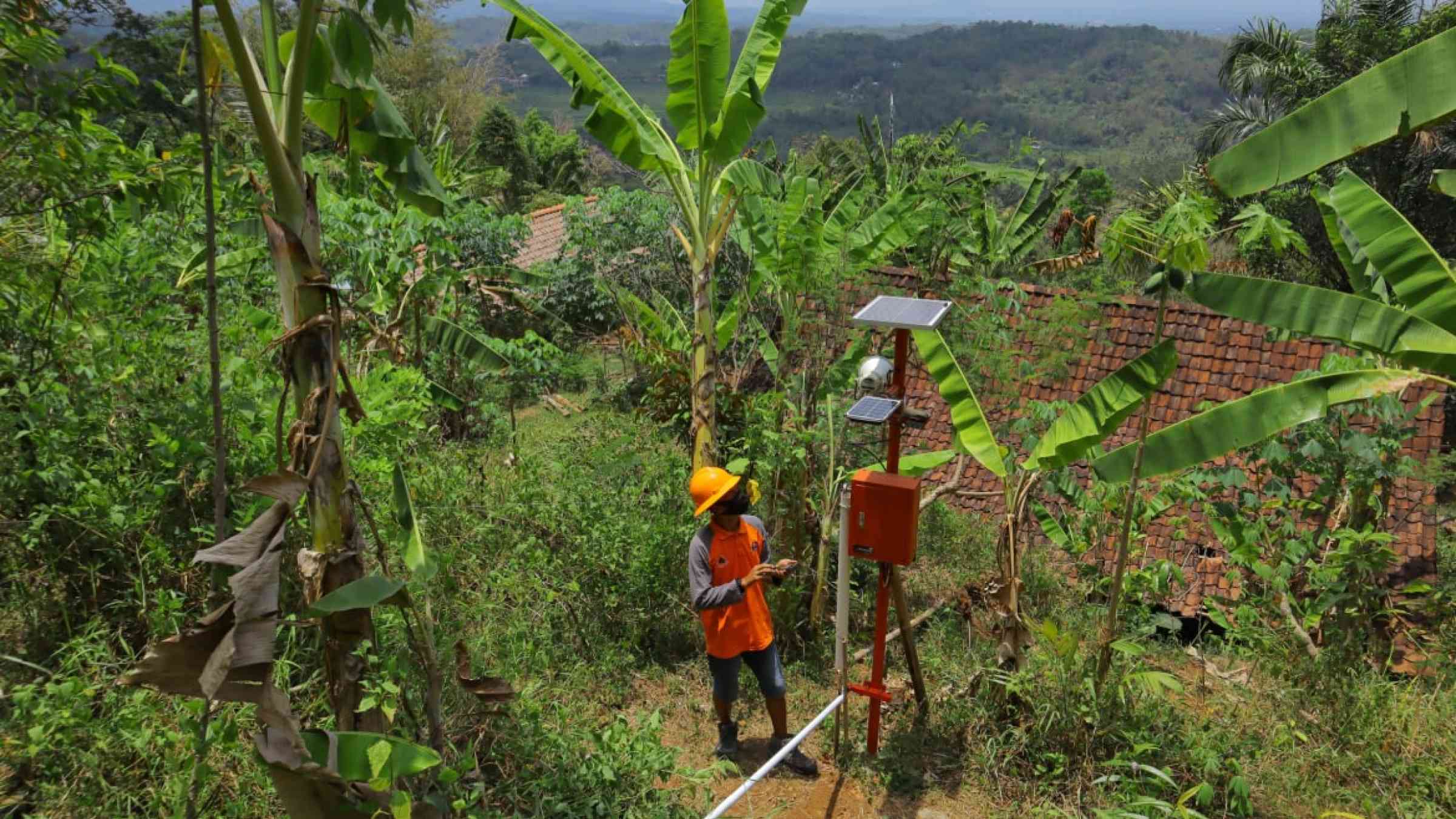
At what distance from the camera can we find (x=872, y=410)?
4062 mm

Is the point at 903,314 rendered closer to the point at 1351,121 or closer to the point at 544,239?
the point at 1351,121

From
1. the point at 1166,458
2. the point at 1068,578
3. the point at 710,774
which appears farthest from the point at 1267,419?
the point at 1068,578

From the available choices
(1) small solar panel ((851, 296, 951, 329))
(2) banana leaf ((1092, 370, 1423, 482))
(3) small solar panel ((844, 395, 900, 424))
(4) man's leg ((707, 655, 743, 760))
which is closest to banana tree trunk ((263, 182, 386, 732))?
(4) man's leg ((707, 655, 743, 760))

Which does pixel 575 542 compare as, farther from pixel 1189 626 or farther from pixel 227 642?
pixel 1189 626

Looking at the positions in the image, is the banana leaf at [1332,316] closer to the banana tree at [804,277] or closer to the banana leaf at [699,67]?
the banana tree at [804,277]

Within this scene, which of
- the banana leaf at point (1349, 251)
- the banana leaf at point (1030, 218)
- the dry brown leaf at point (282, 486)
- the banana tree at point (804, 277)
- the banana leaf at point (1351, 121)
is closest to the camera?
the dry brown leaf at point (282, 486)

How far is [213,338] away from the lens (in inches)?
101

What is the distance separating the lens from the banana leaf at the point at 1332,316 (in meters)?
3.80

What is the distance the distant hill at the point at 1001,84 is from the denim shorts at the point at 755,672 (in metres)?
81.0

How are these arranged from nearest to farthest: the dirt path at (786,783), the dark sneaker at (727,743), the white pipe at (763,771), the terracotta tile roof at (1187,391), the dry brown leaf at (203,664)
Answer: the dry brown leaf at (203,664) < the white pipe at (763,771) < the dirt path at (786,783) < the dark sneaker at (727,743) < the terracotta tile roof at (1187,391)

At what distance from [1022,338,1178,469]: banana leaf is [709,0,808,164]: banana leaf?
8.55 ft

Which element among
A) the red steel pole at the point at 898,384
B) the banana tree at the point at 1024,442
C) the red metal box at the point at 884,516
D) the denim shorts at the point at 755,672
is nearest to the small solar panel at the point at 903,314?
the red steel pole at the point at 898,384

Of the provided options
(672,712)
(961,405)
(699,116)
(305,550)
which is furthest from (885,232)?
(305,550)

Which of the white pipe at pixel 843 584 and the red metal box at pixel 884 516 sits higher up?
the red metal box at pixel 884 516
